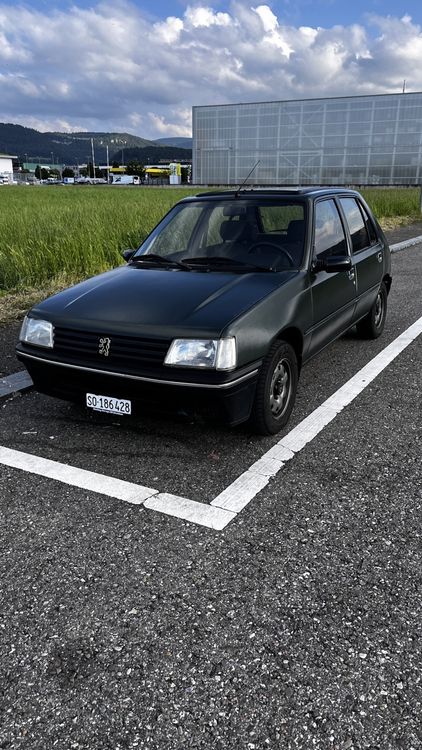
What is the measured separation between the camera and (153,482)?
324 centimetres

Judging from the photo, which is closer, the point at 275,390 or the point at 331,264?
the point at 275,390

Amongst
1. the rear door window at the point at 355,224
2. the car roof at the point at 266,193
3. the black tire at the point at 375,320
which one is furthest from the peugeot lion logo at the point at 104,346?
the black tire at the point at 375,320

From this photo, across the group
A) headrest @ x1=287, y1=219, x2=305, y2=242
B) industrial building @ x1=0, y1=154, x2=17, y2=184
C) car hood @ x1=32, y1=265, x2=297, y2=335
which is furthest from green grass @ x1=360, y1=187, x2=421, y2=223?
industrial building @ x1=0, y1=154, x2=17, y2=184

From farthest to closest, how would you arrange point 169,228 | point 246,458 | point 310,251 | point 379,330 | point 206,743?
point 379,330 → point 169,228 → point 310,251 → point 246,458 → point 206,743

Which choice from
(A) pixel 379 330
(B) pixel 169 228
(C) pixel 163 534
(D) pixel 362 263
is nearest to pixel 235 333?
(C) pixel 163 534

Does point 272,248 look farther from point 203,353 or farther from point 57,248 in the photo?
point 57,248

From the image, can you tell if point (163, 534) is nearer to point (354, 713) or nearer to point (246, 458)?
point (246, 458)

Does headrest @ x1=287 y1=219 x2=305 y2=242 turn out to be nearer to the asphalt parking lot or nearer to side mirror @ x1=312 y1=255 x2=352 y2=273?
side mirror @ x1=312 y1=255 x2=352 y2=273

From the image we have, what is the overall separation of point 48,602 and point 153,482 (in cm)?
102

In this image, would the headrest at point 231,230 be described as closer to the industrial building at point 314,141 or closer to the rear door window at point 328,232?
the rear door window at point 328,232

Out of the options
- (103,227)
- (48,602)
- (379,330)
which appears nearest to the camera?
(48,602)

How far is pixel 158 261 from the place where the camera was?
4.39 metres

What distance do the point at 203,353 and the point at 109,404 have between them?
709 millimetres

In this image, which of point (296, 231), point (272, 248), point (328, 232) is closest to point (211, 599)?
point (272, 248)
